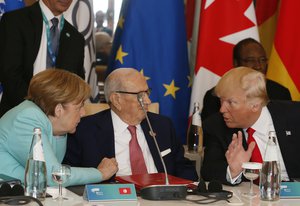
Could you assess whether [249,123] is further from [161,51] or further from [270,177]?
[161,51]

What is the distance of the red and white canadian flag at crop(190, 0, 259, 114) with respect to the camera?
5973 mm

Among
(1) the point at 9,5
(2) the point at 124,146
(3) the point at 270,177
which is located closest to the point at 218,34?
(1) the point at 9,5

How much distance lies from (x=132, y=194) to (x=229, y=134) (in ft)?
3.87

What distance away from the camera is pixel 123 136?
13.7 feet

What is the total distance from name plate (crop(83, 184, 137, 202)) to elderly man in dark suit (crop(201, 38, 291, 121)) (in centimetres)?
245

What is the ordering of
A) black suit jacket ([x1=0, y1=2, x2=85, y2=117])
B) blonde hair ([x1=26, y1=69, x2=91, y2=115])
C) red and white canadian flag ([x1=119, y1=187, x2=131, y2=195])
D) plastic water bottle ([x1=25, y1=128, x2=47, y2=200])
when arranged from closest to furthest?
plastic water bottle ([x1=25, y1=128, x2=47, y2=200])
red and white canadian flag ([x1=119, y1=187, x2=131, y2=195])
blonde hair ([x1=26, y1=69, x2=91, y2=115])
black suit jacket ([x1=0, y1=2, x2=85, y2=117])

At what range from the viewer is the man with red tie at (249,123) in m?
4.05

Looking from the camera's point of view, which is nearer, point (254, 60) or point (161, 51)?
point (254, 60)

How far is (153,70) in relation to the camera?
235 inches

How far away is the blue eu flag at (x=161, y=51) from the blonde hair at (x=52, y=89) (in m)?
2.33

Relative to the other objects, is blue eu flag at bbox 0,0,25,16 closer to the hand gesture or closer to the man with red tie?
the man with red tie

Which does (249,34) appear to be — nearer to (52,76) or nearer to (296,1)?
(296,1)

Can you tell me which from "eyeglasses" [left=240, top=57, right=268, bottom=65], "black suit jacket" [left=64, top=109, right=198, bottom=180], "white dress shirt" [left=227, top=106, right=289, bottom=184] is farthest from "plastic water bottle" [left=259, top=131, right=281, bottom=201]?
"eyeglasses" [left=240, top=57, right=268, bottom=65]

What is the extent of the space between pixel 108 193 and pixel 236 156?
2.89 ft
